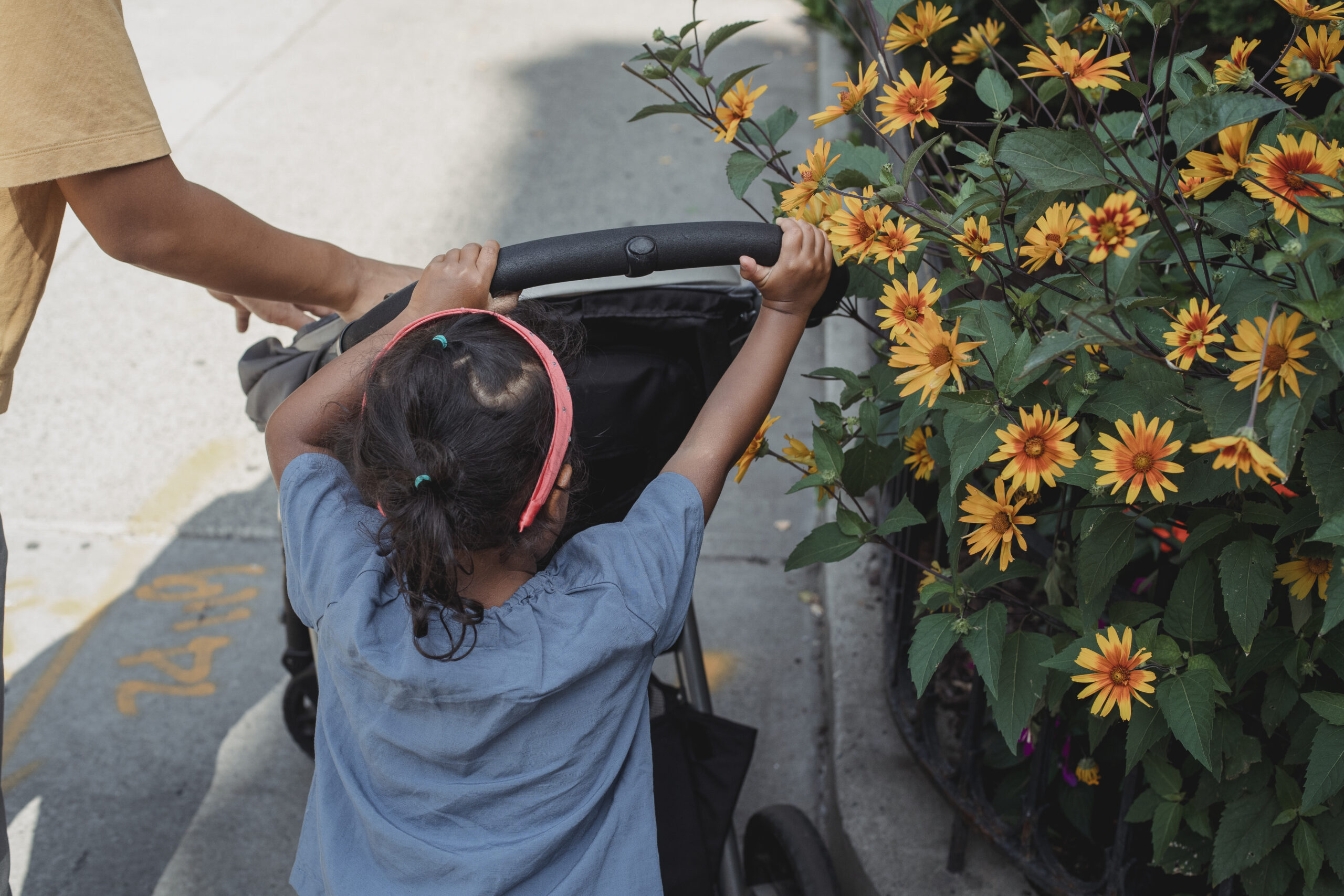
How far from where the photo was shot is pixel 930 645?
5.25 ft

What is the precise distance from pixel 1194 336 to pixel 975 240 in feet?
1.02

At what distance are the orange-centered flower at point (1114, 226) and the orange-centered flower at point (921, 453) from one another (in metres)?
0.59

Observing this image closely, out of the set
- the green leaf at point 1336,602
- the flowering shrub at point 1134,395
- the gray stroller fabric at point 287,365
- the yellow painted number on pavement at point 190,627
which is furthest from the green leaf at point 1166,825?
the yellow painted number on pavement at point 190,627

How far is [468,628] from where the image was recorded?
1414mm

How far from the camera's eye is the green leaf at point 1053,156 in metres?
1.26

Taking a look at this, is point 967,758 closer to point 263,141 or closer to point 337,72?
point 263,141

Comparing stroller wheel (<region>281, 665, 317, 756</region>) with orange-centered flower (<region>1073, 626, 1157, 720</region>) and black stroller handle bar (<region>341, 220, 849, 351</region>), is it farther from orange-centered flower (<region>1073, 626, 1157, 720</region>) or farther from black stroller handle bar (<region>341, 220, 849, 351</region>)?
orange-centered flower (<region>1073, 626, 1157, 720</region>)

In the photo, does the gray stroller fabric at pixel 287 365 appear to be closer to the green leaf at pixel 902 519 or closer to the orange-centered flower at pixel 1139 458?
the green leaf at pixel 902 519

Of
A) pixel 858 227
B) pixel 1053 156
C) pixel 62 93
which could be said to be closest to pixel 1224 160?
pixel 1053 156

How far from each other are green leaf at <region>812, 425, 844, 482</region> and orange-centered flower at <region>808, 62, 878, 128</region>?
446 millimetres

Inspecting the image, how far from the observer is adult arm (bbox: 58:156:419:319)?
61.0 inches

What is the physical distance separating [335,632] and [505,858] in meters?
0.36

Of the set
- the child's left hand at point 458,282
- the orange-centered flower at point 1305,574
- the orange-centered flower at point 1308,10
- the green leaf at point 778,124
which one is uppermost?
the orange-centered flower at point 1308,10

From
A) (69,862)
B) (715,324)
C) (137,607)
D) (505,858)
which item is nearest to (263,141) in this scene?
(137,607)
